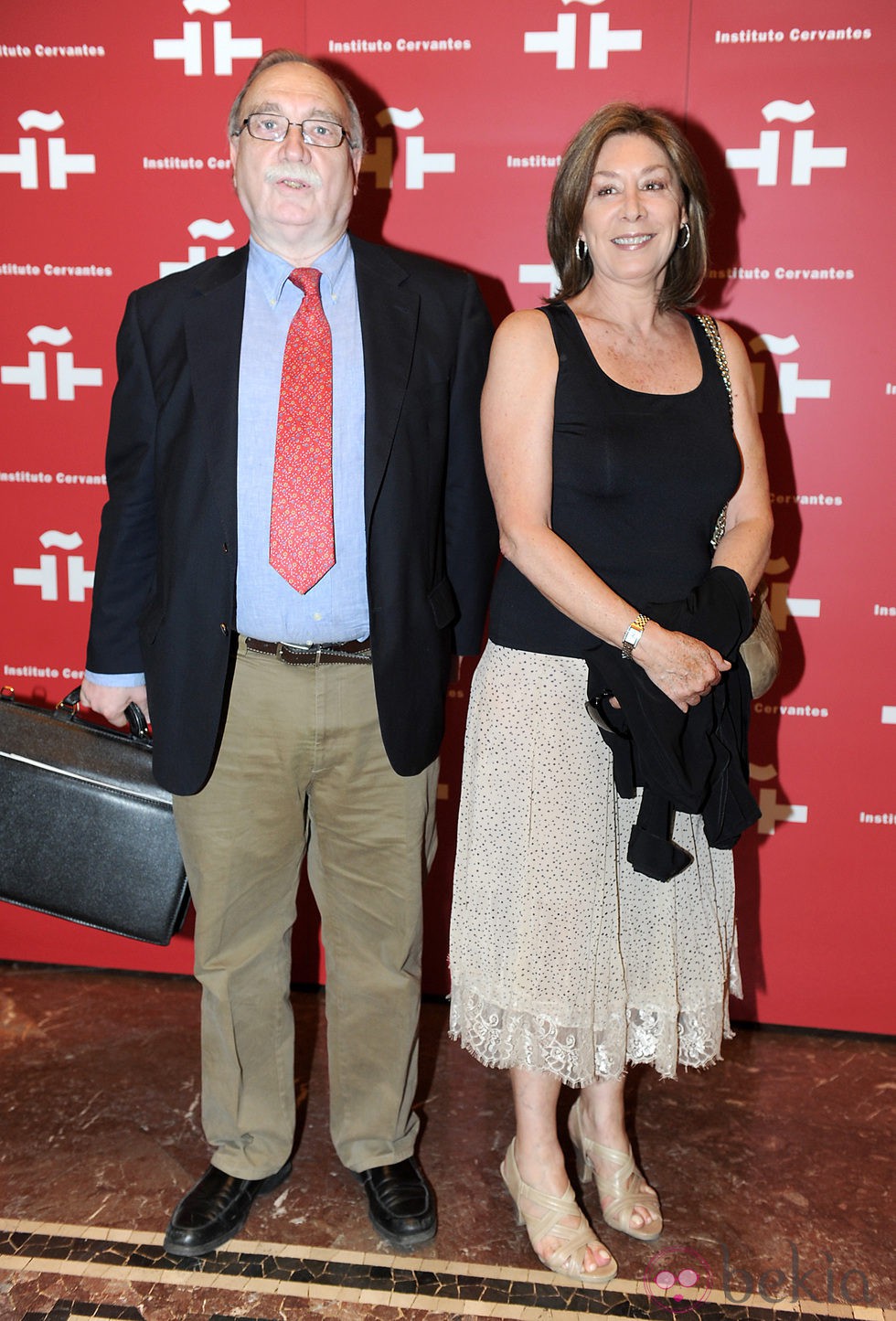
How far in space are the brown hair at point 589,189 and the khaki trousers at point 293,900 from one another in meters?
0.80

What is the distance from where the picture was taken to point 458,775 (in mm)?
3090

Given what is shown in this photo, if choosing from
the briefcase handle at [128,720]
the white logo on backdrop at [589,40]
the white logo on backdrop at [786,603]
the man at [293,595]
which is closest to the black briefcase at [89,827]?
the briefcase handle at [128,720]

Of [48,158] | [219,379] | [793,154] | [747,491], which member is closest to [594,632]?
[747,491]

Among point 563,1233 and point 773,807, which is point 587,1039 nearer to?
point 563,1233

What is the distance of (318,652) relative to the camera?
2.05m

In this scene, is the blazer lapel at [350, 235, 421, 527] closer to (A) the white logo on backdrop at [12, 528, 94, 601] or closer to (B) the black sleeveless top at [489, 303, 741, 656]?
(B) the black sleeveless top at [489, 303, 741, 656]

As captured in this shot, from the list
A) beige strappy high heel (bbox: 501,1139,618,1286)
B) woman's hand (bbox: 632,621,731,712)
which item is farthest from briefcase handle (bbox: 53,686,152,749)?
beige strappy high heel (bbox: 501,1139,618,1286)

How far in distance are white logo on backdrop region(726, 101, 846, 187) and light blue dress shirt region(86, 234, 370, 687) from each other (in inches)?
45.6

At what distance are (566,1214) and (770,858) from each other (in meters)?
1.14

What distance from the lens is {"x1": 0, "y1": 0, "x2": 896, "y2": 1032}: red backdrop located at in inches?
106

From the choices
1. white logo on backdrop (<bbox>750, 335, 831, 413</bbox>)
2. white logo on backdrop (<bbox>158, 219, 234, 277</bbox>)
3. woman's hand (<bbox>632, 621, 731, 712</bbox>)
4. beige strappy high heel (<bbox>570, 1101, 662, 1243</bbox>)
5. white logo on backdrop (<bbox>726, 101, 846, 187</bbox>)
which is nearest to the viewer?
woman's hand (<bbox>632, 621, 731, 712</bbox>)

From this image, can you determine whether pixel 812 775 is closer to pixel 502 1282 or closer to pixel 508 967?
pixel 508 967

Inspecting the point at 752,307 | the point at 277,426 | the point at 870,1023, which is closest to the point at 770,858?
the point at 870,1023

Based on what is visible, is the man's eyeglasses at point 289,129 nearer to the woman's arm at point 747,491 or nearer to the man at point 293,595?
the man at point 293,595
